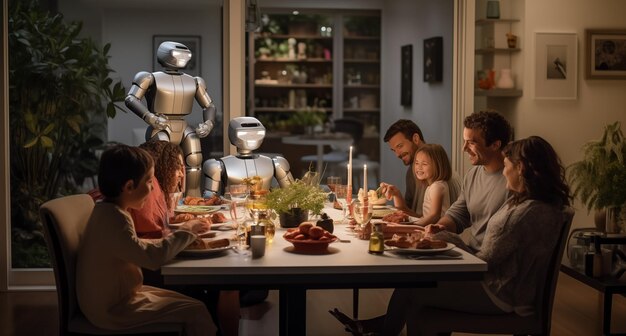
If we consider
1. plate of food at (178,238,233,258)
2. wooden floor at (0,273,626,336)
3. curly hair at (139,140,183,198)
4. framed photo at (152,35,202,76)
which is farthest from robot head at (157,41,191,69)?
plate of food at (178,238,233,258)

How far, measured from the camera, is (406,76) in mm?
8586

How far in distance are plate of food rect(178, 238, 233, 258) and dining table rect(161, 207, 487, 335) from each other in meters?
0.01

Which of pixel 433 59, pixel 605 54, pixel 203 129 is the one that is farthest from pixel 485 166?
pixel 433 59

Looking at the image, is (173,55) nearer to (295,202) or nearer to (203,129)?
(203,129)

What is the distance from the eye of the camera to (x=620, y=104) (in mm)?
6152

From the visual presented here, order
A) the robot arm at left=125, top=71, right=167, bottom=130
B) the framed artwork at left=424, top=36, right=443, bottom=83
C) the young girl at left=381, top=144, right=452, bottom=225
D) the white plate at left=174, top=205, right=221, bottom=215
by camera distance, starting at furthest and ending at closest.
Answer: the framed artwork at left=424, top=36, right=443, bottom=83
the robot arm at left=125, top=71, right=167, bottom=130
the young girl at left=381, top=144, right=452, bottom=225
the white plate at left=174, top=205, right=221, bottom=215

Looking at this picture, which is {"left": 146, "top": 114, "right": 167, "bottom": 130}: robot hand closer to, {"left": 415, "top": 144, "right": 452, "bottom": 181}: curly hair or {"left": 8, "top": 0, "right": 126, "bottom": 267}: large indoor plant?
{"left": 8, "top": 0, "right": 126, "bottom": 267}: large indoor plant

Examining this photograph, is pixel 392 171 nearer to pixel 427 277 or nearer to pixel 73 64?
pixel 73 64

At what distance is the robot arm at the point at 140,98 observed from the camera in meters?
5.07

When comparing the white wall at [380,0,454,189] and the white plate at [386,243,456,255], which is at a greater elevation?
the white wall at [380,0,454,189]

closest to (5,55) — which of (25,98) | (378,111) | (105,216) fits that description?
(25,98)

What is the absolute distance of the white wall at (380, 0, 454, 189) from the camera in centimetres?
659

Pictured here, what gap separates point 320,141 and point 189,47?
3315 millimetres

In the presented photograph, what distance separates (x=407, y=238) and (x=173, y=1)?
10.8 feet
